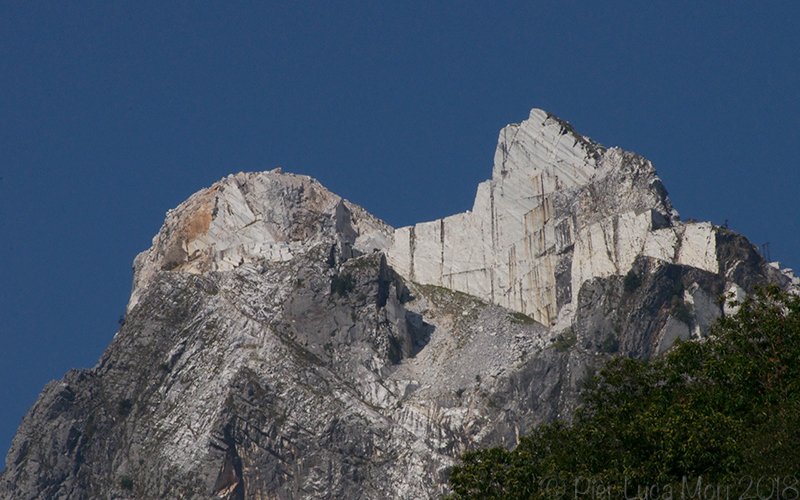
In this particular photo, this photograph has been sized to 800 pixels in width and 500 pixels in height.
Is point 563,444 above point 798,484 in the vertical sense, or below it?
above

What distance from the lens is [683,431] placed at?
12294cm

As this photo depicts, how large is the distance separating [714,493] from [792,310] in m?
21.1

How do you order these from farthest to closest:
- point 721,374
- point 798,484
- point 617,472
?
point 721,374 → point 617,472 → point 798,484

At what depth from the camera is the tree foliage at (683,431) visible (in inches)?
4690

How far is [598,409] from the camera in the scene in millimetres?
134500

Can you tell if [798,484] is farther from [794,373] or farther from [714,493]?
[794,373]

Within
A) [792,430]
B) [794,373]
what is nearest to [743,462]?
[792,430]

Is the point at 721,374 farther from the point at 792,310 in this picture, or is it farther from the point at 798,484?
the point at 798,484

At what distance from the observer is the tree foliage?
391ft

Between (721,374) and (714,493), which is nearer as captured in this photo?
(714,493)

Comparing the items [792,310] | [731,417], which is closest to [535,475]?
[731,417]

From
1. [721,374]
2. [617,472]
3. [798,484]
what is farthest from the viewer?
[721,374]

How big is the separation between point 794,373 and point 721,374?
155 inches

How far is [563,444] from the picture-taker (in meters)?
132
